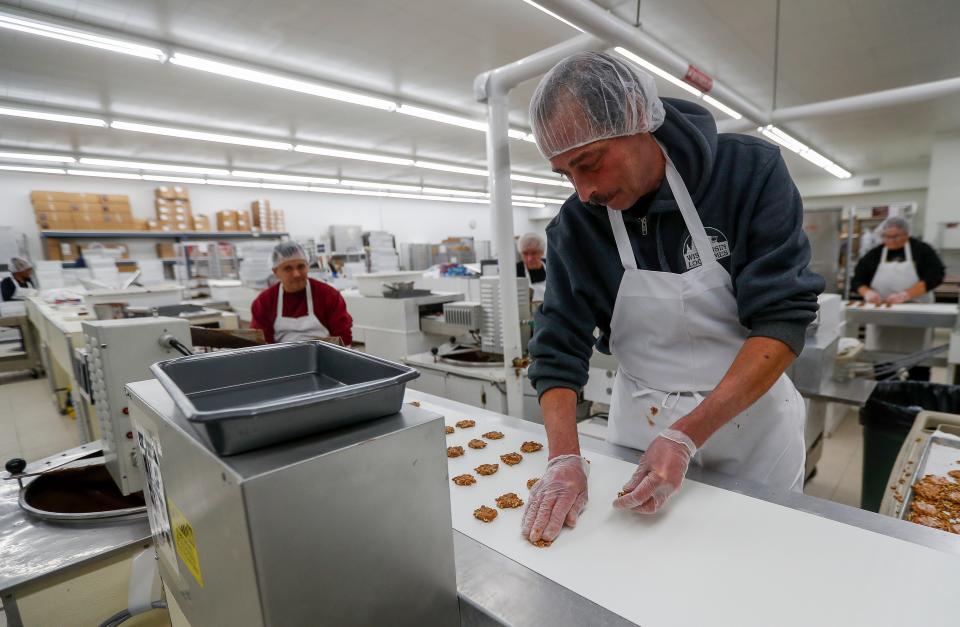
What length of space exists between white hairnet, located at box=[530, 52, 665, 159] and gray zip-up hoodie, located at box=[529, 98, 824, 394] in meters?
0.10

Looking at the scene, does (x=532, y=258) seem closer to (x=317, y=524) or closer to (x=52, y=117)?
(x=317, y=524)

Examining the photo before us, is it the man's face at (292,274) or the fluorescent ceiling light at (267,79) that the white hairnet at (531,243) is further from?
the fluorescent ceiling light at (267,79)

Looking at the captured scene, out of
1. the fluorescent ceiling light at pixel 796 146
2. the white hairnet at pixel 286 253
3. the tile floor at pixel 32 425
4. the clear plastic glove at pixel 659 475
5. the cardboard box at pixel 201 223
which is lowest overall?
the tile floor at pixel 32 425

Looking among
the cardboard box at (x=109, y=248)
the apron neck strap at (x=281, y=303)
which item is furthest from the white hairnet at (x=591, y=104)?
the cardboard box at (x=109, y=248)

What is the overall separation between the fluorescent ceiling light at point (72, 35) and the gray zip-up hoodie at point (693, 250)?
4292 mm

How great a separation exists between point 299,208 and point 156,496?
11903mm

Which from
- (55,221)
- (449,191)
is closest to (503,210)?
(55,221)

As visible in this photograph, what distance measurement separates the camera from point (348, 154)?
316 inches

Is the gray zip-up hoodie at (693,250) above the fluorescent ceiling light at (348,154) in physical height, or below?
below

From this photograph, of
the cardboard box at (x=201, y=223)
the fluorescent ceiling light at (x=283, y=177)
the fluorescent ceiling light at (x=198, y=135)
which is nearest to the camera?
the fluorescent ceiling light at (x=198, y=135)

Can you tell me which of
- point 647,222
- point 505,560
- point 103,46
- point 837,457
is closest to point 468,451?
point 505,560

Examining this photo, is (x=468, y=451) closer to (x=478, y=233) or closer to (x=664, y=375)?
(x=664, y=375)

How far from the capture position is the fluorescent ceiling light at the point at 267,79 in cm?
398

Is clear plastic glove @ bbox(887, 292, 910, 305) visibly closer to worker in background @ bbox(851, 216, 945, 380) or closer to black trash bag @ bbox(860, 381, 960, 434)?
worker in background @ bbox(851, 216, 945, 380)
